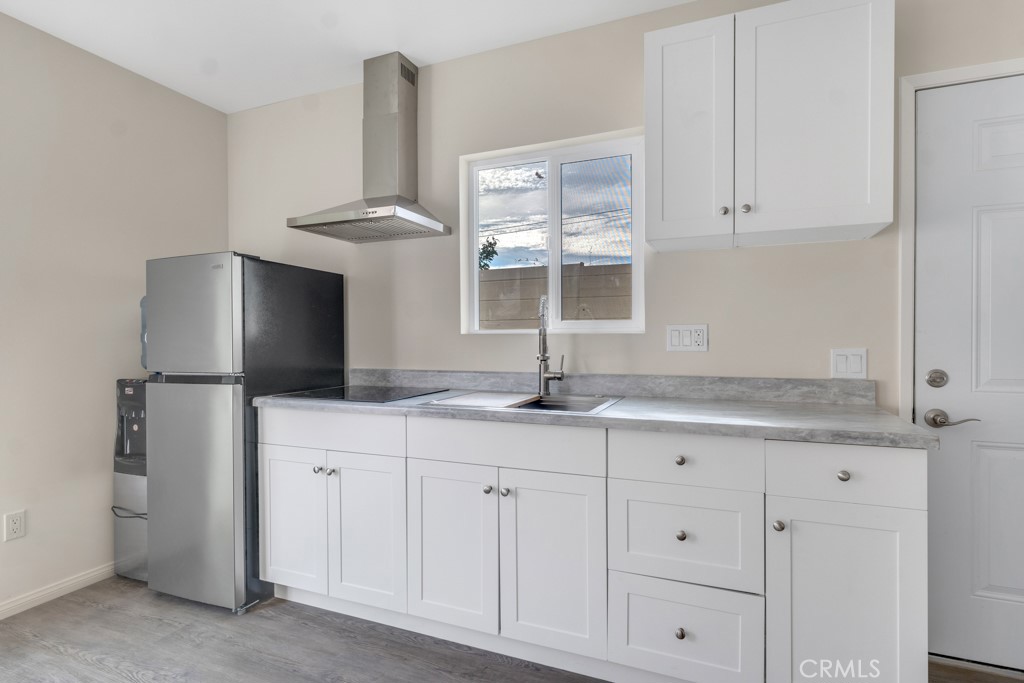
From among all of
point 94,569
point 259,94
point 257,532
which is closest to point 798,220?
point 257,532

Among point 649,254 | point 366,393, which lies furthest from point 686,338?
point 366,393

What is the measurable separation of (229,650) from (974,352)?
2.87 metres

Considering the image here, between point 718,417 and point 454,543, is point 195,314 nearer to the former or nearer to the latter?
point 454,543

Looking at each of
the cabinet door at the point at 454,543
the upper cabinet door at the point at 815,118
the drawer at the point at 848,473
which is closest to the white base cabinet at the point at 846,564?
the drawer at the point at 848,473

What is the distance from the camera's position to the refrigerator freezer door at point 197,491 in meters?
2.22

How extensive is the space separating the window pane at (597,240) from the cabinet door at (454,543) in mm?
970

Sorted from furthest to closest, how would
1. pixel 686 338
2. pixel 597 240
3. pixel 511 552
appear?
pixel 597 240 → pixel 686 338 → pixel 511 552

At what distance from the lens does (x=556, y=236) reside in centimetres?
253

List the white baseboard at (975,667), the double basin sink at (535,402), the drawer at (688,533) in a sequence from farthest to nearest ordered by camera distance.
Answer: the double basin sink at (535,402) → the white baseboard at (975,667) → the drawer at (688,533)

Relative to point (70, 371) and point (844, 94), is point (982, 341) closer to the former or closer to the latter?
point (844, 94)

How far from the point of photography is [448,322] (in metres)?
2.66

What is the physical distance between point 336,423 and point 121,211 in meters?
1.71

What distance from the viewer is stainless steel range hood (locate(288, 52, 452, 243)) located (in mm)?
2531

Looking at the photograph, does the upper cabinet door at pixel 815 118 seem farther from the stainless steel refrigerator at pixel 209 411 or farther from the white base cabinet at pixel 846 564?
the stainless steel refrigerator at pixel 209 411
